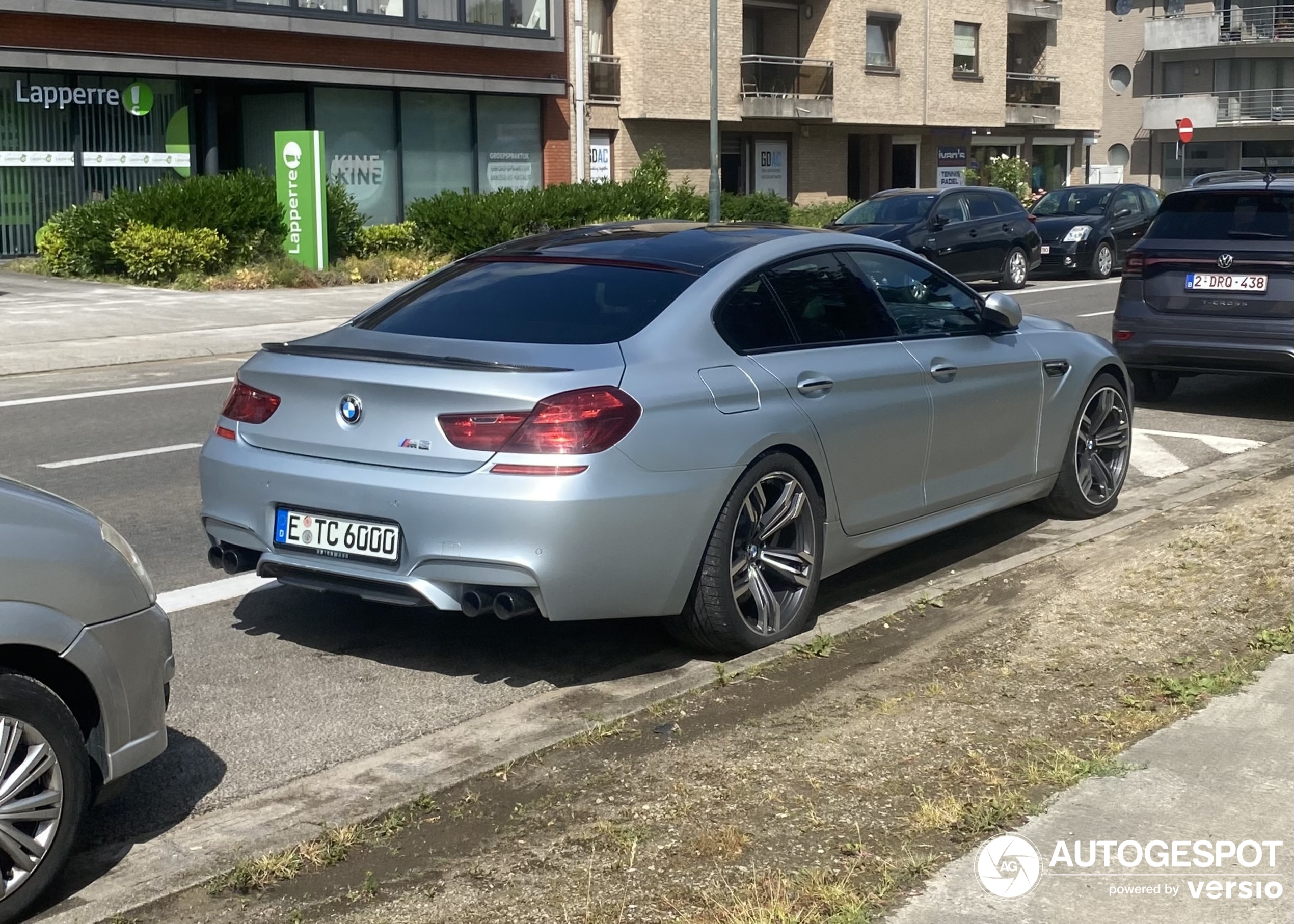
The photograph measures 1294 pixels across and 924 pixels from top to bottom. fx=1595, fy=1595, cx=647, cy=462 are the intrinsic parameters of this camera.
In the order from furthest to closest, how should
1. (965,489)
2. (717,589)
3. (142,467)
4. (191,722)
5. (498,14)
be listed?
(498,14)
(142,467)
(965,489)
(717,589)
(191,722)

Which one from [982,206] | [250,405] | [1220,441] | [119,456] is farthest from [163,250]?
[250,405]

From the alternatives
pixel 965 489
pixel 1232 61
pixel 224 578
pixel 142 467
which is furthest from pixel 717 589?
pixel 1232 61

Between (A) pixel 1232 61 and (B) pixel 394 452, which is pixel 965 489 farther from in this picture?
(A) pixel 1232 61

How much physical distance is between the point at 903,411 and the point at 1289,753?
2.27 meters

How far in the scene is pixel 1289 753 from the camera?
4.46 meters

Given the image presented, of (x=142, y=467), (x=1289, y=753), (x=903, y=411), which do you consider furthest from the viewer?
(x=142, y=467)

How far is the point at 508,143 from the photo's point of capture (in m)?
32.8

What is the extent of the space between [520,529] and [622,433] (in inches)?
18.0

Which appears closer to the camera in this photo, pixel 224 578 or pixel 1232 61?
pixel 224 578

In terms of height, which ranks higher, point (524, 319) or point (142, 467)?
point (524, 319)

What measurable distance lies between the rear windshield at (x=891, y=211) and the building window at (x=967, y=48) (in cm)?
2308

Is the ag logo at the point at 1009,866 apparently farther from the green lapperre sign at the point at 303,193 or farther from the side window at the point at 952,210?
the green lapperre sign at the point at 303,193

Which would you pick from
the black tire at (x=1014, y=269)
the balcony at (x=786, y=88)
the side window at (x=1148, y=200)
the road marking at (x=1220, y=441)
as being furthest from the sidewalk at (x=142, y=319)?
the balcony at (x=786, y=88)

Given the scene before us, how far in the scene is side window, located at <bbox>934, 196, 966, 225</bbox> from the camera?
2392 cm
